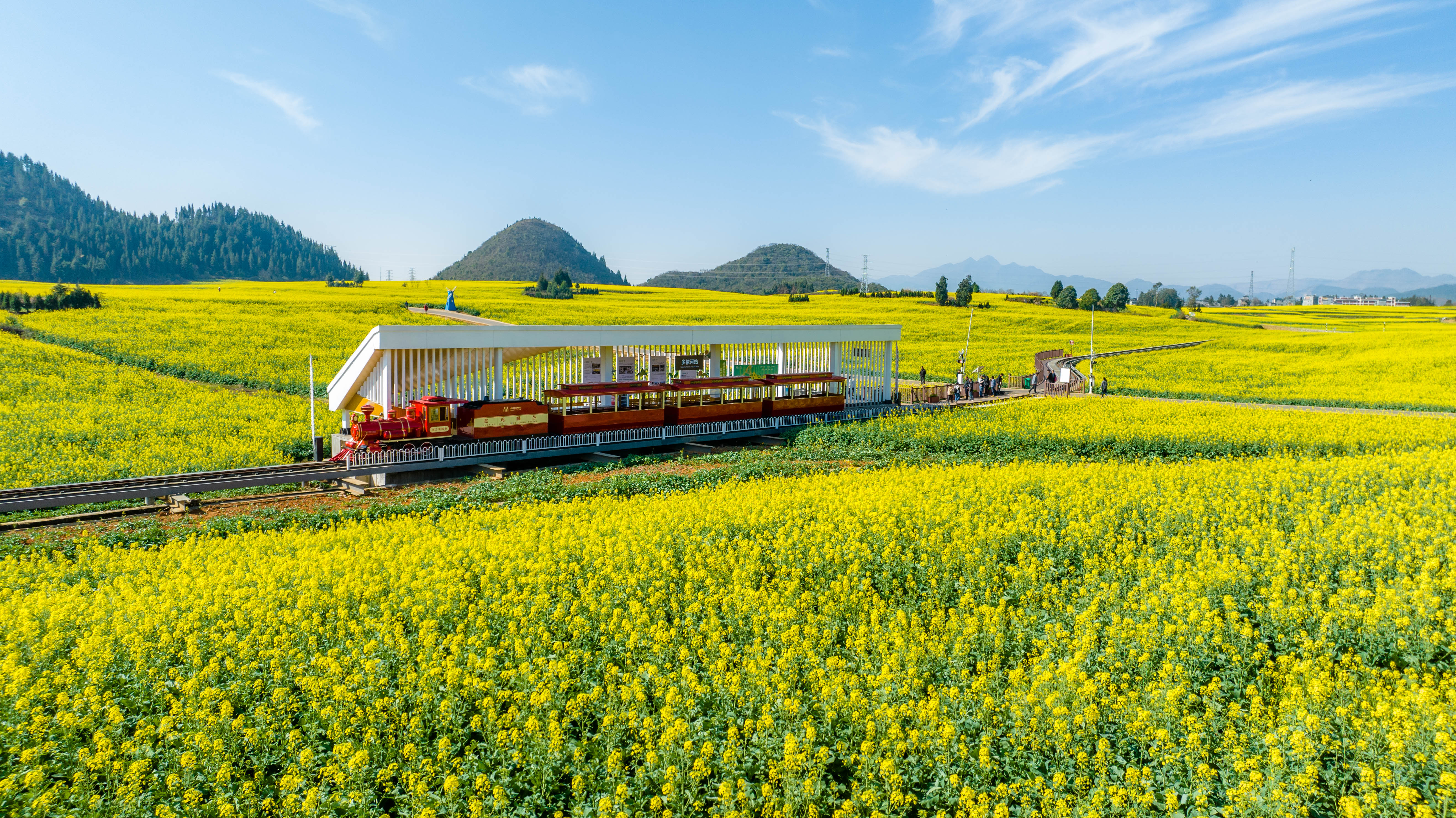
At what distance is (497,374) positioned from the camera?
2247cm

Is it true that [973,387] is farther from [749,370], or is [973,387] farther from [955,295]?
[955,295]

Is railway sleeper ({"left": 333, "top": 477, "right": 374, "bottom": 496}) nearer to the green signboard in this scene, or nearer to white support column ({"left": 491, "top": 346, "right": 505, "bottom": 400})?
white support column ({"left": 491, "top": 346, "right": 505, "bottom": 400})

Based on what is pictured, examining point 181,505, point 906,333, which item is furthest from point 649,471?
point 906,333

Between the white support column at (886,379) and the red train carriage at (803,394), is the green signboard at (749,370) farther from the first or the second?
the white support column at (886,379)

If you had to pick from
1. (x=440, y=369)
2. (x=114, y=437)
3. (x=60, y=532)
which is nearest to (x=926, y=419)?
(x=440, y=369)

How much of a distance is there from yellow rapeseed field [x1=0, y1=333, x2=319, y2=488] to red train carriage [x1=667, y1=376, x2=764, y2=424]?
12.5 meters

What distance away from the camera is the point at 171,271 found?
162000 millimetres

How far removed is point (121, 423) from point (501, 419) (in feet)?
48.6

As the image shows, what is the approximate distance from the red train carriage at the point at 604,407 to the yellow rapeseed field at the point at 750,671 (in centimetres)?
1032

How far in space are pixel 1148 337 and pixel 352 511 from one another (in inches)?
3131

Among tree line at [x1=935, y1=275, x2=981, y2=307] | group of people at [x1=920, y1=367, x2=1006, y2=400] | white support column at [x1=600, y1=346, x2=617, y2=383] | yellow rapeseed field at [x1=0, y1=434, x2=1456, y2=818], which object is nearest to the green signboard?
white support column at [x1=600, y1=346, x2=617, y2=383]

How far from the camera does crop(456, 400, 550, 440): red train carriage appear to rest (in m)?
20.2

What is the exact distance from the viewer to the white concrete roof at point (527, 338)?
19969 millimetres

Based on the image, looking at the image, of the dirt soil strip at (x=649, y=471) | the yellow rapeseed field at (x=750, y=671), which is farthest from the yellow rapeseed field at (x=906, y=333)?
the yellow rapeseed field at (x=750, y=671)
